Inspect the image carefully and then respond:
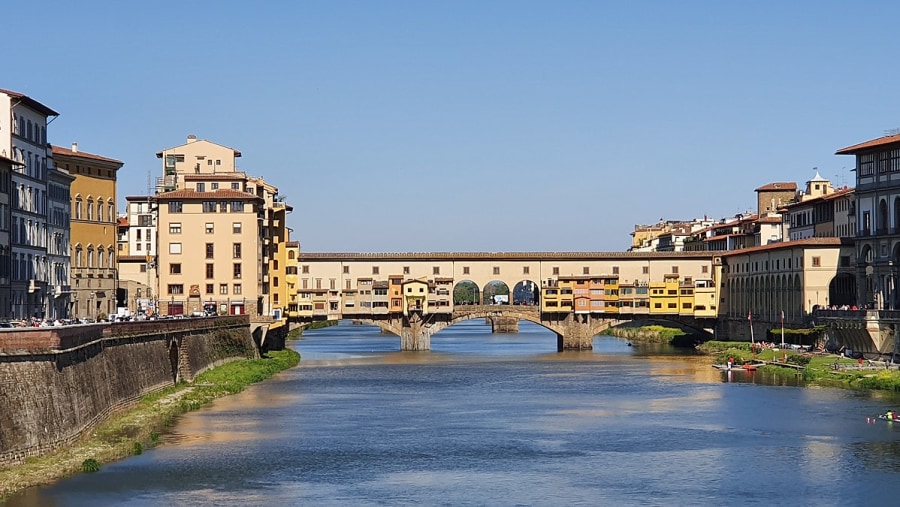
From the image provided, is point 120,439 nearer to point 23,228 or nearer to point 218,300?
point 23,228

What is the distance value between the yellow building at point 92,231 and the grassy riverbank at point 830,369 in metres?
47.1

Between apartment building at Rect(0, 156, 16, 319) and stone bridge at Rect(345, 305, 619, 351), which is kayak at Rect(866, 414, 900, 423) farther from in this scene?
stone bridge at Rect(345, 305, 619, 351)

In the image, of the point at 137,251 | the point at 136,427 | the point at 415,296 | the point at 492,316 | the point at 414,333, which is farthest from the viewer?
the point at 137,251

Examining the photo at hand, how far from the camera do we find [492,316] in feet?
465

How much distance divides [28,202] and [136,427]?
26201mm

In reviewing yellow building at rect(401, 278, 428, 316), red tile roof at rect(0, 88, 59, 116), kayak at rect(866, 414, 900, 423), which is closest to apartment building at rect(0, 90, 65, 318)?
red tile roof at rect(0, 88, 59, 116)

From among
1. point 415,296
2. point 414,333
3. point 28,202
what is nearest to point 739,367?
point 414,333

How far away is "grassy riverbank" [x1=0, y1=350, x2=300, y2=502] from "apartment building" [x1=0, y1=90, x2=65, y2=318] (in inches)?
397

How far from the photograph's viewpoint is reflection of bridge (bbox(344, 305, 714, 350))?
141 metres

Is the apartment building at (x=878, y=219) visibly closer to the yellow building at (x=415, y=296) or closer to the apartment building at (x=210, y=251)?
the yellow building at (x=415, y=296)

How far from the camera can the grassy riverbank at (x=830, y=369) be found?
8350 centimetres

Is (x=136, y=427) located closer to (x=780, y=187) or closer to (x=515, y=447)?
(x=515, y=447)

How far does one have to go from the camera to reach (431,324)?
142m

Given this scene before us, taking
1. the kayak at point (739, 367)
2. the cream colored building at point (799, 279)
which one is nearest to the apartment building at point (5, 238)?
the kayak at point (739, 367)
